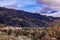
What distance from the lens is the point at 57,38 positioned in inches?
1357

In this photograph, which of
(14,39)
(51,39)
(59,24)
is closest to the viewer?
(51,39)

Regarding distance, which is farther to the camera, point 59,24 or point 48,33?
point 59,24

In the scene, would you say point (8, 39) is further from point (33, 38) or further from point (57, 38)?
point (57, 38)

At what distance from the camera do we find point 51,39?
34.2 m

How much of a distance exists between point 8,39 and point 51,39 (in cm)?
648

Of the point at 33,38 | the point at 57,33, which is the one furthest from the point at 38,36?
the point at 57,33

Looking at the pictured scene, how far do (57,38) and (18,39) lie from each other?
18.5ft

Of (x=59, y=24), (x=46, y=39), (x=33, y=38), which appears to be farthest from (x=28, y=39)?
(x=59, y=24)

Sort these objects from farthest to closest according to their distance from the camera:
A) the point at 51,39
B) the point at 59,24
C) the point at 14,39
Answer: the point at 59,24
the point at 14,39
the point at 51,39

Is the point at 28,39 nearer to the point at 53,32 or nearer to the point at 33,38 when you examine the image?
the point at 33,38

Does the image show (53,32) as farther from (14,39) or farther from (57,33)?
(14,39)

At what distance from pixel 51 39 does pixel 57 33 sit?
6.65 feet

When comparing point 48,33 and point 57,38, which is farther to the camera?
point 48,33

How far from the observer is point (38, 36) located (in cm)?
3809
